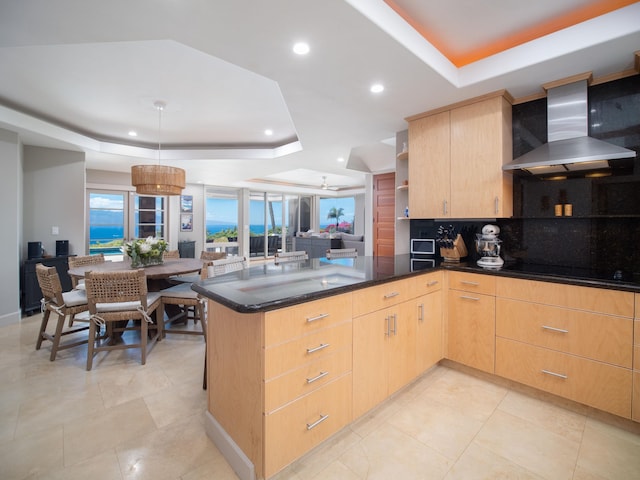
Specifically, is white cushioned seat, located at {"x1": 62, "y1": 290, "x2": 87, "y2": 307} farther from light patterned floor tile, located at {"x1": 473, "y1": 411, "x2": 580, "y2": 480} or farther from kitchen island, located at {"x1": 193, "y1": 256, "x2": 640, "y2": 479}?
light patterned floor tile, located at {"x1": 473, "y1": 411, "x2": 580, "y2": 480}

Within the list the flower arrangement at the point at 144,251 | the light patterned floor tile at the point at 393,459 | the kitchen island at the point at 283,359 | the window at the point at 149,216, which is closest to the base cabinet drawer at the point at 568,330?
the kitchen island at the point at 283,359

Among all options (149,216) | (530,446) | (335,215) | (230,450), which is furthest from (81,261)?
(335,215)

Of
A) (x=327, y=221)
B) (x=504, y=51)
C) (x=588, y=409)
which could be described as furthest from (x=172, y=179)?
(x=327, y=221)

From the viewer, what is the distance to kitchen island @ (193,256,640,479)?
1337 millimetres

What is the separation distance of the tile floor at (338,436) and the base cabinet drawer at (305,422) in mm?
137

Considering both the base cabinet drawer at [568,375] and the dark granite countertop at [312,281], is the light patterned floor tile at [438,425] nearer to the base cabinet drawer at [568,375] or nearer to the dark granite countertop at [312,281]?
the base cabinet drawer at [568,375]

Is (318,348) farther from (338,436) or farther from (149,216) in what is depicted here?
(149,216)

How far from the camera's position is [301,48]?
1.84 meters

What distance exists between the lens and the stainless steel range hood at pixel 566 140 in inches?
79.7

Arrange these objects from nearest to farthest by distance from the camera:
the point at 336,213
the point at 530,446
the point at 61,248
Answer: the point at 530,446, the point at 61,248, the point at 336,213

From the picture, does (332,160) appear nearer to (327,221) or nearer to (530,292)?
(530,292)

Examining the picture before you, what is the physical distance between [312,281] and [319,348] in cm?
42

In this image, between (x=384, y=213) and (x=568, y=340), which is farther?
(x=384, y=213)

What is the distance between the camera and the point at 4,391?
220 centimetres
